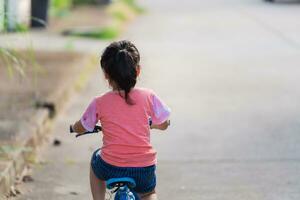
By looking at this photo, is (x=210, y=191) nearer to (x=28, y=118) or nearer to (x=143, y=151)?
(x=143, y=151)

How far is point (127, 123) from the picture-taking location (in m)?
4.33

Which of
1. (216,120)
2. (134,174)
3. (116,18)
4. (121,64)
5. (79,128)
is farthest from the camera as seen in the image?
(116,18)

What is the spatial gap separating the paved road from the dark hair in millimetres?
1759

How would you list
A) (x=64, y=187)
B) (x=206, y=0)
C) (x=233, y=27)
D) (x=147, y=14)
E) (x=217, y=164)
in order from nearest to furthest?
(x=64, y=187) < (x=217, y=164) < (x=233, y=27) < (x=147, y=14) < (x=206, y=0)

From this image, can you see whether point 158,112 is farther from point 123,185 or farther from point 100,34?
point 100,34

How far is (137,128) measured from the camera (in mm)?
4344

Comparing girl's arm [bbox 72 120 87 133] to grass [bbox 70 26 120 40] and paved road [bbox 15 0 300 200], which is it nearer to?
paved road [bbox 15 0 300 200]

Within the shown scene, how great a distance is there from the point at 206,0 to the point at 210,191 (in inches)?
859

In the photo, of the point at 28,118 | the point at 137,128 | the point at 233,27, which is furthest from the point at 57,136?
the point at 233,27

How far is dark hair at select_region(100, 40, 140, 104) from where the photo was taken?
422 centimetres

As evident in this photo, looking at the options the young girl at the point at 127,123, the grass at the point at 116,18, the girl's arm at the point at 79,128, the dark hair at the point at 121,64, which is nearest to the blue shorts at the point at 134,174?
the young girl at the point at 127,123

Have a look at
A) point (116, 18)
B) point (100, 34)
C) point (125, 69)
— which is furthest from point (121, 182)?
A: point (116, 18)

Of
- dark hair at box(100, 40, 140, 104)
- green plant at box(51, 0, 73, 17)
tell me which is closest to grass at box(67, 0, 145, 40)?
green plant at box(51, 0, 73, 17)

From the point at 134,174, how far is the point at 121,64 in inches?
24.2
